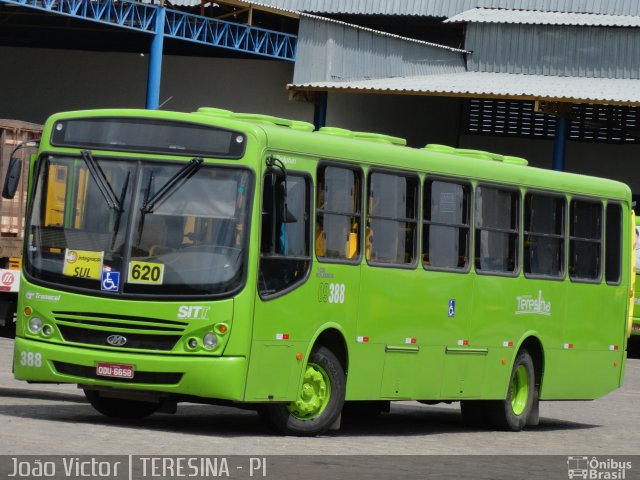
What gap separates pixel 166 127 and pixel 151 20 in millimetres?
30386

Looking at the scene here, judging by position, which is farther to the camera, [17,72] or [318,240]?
[17,72]

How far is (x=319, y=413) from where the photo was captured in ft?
45.4

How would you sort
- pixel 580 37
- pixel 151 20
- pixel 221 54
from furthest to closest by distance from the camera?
pixel 221 54 → pixel 580 37 → pixel 151 20

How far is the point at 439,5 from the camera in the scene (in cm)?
4984

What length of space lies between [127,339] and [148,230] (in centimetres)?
86

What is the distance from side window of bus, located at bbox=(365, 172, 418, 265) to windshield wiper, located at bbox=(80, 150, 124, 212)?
7.67 feet

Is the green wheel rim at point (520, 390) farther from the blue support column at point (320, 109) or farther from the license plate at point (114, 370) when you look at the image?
the blue support column at point (320, 109)

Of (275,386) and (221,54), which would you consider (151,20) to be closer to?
(221,54)

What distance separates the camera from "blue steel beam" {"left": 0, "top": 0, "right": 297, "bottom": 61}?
41.4 m

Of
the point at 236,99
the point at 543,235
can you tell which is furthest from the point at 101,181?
the point at 236,99

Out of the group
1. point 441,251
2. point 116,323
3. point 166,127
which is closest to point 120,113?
point 166,127

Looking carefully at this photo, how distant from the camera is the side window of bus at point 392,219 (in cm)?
1445

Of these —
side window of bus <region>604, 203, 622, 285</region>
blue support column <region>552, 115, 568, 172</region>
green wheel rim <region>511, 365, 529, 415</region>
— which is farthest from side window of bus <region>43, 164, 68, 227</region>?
blue support column <region>552, 115, 568, 172</region>

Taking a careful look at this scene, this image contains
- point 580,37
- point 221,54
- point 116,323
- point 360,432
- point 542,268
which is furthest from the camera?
point 221,54
